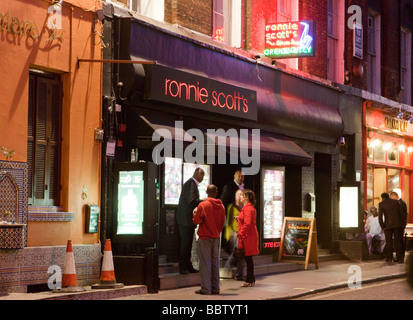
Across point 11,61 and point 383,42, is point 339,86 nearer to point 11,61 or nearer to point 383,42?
point 383,42

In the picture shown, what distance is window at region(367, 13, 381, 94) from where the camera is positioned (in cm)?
2706

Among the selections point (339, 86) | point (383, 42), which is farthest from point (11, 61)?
point (383, 42)

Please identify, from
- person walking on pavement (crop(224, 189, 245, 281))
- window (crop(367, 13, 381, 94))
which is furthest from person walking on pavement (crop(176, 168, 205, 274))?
window (crop(367, 13, 381, 94))

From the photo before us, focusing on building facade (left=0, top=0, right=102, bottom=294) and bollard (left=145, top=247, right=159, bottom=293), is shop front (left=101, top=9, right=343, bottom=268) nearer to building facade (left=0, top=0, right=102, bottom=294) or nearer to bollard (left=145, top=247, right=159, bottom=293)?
bollard (left=145, top=247, right=159, bottom=293)

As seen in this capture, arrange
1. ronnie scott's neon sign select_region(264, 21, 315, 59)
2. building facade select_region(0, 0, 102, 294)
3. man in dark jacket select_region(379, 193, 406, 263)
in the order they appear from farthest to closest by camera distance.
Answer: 1. man in dark jacket select_region(379, 193, 406, 263)
2. ronnie scott's neon sign select_region(264, 21, 315, 59)
3. building facade select_region(0, 0, 102, 294)

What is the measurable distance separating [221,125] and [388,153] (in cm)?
1096

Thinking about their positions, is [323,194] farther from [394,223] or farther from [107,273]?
[107,273]

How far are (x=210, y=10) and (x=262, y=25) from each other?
2.41 metres

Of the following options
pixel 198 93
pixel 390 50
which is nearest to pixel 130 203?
pixel 198 93

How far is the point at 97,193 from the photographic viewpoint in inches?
558

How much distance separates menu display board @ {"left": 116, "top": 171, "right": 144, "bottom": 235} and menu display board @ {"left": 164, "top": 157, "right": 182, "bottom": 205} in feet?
6.37

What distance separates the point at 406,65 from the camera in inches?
1163

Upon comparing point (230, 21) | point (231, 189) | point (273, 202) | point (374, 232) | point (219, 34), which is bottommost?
point (374, 232)
